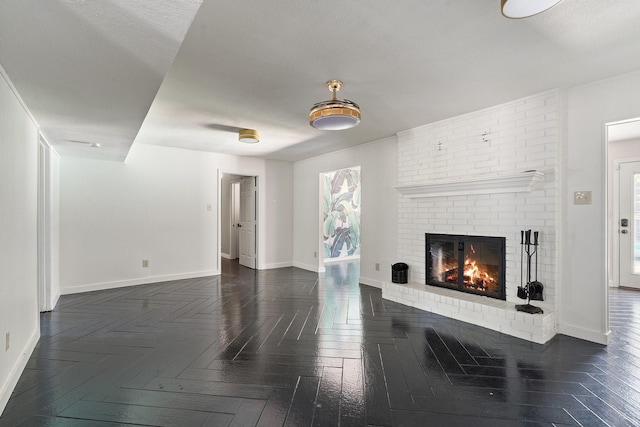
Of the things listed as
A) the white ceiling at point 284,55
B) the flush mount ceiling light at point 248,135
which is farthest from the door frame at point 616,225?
the flush mount ceiling light at point 248,135

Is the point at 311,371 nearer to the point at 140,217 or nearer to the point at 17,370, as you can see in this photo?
the point at 17,370

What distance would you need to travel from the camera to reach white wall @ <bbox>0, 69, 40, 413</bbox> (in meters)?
1.96

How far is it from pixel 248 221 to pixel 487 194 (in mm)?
4779

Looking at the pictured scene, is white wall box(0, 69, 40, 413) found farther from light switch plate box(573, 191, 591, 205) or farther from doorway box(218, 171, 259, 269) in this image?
light switch plate box(573, 191, 591, 205)

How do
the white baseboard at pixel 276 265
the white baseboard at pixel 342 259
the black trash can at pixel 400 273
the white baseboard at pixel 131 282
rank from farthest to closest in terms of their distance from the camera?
the white baseboard at pixel 342 259 → the white baseboard at pixel 276 265 → the white baseboard at pixel 131 282 → the black trash can at pixel 400 273

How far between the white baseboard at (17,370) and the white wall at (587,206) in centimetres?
437

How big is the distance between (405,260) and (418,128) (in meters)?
1.84

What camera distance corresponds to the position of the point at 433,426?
1692mm

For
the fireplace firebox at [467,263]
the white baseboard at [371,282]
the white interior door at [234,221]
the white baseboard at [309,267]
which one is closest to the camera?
the fireplace firebox at [467,263]

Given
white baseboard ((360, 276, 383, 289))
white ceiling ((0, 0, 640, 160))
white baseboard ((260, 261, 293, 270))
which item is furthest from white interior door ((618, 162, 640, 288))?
white baseboard ((260, 261, 293, 270))

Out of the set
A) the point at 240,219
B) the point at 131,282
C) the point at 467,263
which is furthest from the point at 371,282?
the point at 131,282

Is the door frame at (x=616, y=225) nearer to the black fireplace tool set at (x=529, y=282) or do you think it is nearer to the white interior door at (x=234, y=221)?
the black fireplace tool set at (x=529, y=282)

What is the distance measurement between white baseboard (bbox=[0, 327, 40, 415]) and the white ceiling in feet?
→ 6.27

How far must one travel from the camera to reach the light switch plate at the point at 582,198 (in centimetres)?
287
